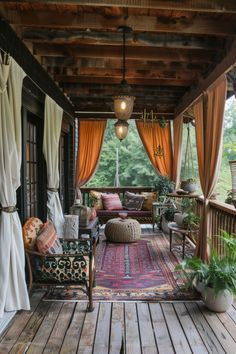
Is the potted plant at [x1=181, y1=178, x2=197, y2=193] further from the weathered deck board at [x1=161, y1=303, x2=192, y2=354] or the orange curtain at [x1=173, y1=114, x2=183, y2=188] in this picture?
the weathered deck board at [x1=161, y1=303, x2=192, y2=354]

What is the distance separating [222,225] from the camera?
159 inches

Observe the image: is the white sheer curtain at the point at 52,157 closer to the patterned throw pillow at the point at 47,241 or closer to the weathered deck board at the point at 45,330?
the patterned throw pillow at the point at 47,241

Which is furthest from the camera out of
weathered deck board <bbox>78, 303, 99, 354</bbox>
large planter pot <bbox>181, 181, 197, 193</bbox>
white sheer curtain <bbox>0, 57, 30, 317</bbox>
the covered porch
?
large planter pot <bbox>181, 181, 197, 193</bbox>

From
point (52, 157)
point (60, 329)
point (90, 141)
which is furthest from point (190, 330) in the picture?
point (90, 141)

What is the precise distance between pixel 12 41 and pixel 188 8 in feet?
5.38

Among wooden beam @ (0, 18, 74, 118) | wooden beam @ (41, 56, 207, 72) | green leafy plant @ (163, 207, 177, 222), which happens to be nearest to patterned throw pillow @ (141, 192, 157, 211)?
green leafy plant @ (163, 207, 177, 222)

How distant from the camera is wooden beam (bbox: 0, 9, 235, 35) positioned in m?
2.96

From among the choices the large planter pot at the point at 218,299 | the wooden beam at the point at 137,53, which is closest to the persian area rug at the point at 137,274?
the large planter pot at the point at 218,299

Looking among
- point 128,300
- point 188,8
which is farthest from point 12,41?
point 128,300

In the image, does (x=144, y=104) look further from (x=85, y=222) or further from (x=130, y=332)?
(x=130, y=332)

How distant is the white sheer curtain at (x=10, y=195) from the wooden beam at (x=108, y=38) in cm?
58

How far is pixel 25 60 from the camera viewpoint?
336 centimetres

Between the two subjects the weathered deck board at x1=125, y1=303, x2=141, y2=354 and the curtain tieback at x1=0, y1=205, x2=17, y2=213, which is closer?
the weathered deck board at x1=125, y1=303, x2=141, y2=354

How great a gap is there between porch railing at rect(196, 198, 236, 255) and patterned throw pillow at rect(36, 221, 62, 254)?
1981mm
